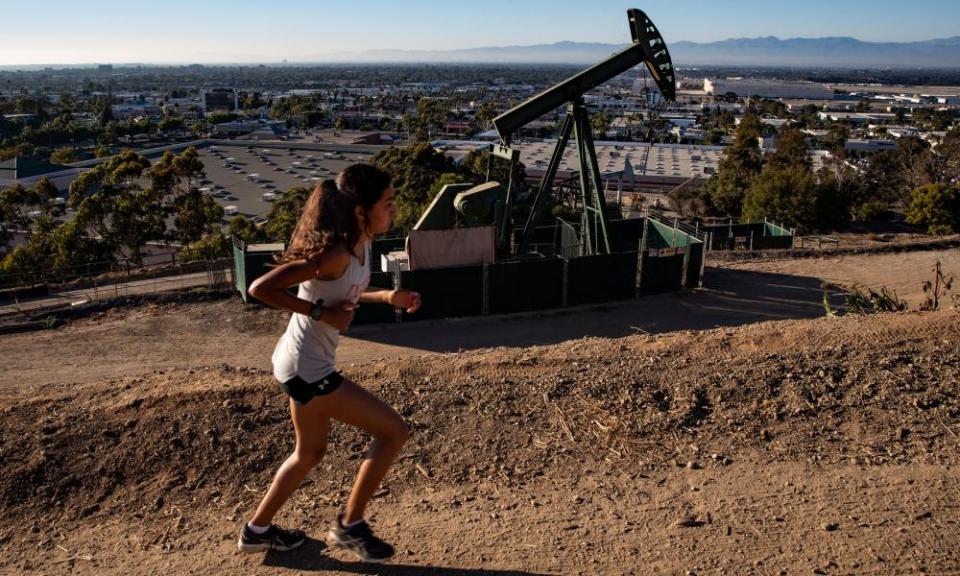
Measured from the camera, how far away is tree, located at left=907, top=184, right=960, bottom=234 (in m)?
33.3

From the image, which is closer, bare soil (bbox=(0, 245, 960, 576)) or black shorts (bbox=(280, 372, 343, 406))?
black shorts (bbox=(280, 372, 343, 406))

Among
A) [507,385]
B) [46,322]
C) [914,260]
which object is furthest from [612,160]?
[507,385]

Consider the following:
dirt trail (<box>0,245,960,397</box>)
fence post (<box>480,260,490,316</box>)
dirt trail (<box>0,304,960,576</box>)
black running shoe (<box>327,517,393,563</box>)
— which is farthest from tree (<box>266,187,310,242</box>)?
black running shoe (<box>327,517,393,563</box>)

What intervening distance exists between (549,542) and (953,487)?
2.74m

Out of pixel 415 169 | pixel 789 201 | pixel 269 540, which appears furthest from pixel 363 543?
pixel 415 169

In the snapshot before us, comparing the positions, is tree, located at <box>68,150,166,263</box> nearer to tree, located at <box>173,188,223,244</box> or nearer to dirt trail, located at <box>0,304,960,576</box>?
tree, located at <box>173,188,223,244</box>

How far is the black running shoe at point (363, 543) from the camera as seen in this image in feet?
14.1

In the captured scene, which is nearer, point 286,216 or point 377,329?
point 377,329

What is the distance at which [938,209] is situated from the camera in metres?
33.6

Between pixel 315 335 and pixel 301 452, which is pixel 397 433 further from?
pixel 315 335

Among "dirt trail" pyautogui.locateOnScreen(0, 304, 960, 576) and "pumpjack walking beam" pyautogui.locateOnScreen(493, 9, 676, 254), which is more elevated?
"pumpjack walking beam" pyautogui.locateOnScreen(493, 9, 676, 254)

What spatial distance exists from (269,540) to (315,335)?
1422mm

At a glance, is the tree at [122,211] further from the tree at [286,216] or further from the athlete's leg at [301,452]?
the athlete's leg at [301,452]

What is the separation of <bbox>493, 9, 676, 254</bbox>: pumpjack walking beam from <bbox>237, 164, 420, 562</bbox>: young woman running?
48.7 ft
